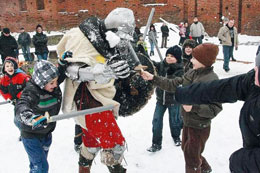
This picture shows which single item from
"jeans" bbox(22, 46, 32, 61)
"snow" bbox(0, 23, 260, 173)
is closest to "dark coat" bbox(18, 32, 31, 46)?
"jeans" bbox(22, 46, 32, 61)

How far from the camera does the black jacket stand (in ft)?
11.0

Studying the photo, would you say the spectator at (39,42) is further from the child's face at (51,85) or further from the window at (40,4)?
the window at (40,4)

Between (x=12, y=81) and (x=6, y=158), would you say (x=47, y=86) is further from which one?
(x=6, y=158)

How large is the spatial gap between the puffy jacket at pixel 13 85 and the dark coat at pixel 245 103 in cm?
278

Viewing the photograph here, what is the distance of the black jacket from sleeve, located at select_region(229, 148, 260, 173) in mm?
2026

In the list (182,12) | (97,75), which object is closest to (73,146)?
(97,75)

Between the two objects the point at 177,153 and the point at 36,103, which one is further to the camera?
the point at 177,153

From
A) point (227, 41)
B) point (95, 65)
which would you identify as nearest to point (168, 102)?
point (95, 65)

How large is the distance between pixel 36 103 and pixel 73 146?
1.73 meters

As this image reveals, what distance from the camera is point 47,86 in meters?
2.39

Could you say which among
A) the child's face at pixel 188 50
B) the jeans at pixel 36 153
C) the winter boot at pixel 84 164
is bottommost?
the winter boot at pixel 84 164

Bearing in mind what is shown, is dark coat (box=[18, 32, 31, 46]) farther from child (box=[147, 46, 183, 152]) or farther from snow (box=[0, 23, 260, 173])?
child (box=[147, 46, 183, 152])

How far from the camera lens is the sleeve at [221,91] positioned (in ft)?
4.19

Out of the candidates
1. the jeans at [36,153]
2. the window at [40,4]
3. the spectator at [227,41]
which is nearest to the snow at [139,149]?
the jeans at [36,153]
